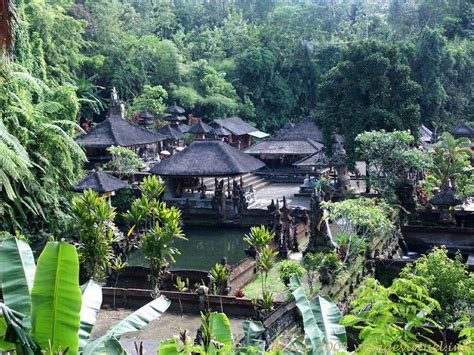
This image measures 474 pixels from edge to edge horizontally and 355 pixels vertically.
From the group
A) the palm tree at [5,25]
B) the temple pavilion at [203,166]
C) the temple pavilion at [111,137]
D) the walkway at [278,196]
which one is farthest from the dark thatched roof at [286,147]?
the palm tree at [5,25]

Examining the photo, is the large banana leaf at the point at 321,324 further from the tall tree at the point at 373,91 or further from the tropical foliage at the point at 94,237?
the tall tree at the point at 373,91

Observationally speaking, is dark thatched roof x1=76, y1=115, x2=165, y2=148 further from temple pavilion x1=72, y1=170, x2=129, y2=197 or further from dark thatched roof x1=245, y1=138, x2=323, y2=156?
temple pavilion x1=72, y1=170, x2=129, y2=197

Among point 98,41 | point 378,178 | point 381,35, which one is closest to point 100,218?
point 378,178

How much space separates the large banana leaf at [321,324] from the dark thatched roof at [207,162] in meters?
19.2

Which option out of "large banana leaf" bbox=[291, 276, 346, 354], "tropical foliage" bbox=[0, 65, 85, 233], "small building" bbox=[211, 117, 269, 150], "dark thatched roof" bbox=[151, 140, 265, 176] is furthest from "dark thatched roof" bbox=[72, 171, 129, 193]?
"small building" bbox=[211, 117, 269, 150]

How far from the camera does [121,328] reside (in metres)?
6.53

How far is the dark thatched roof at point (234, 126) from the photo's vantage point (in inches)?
1661

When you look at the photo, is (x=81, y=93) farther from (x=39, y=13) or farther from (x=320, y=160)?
(x=320, y=160)

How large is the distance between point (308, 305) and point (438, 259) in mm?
4299

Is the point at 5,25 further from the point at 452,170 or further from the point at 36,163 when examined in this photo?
the point at 452,170

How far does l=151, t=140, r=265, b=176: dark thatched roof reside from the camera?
87.3ft

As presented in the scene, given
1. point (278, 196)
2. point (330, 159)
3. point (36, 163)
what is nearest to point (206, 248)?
point (36, 163)

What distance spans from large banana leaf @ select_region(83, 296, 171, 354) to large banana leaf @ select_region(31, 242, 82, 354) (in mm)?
396

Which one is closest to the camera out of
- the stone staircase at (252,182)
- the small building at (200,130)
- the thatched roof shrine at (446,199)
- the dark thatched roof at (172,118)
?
the thatched roof shrine at (446,199)
